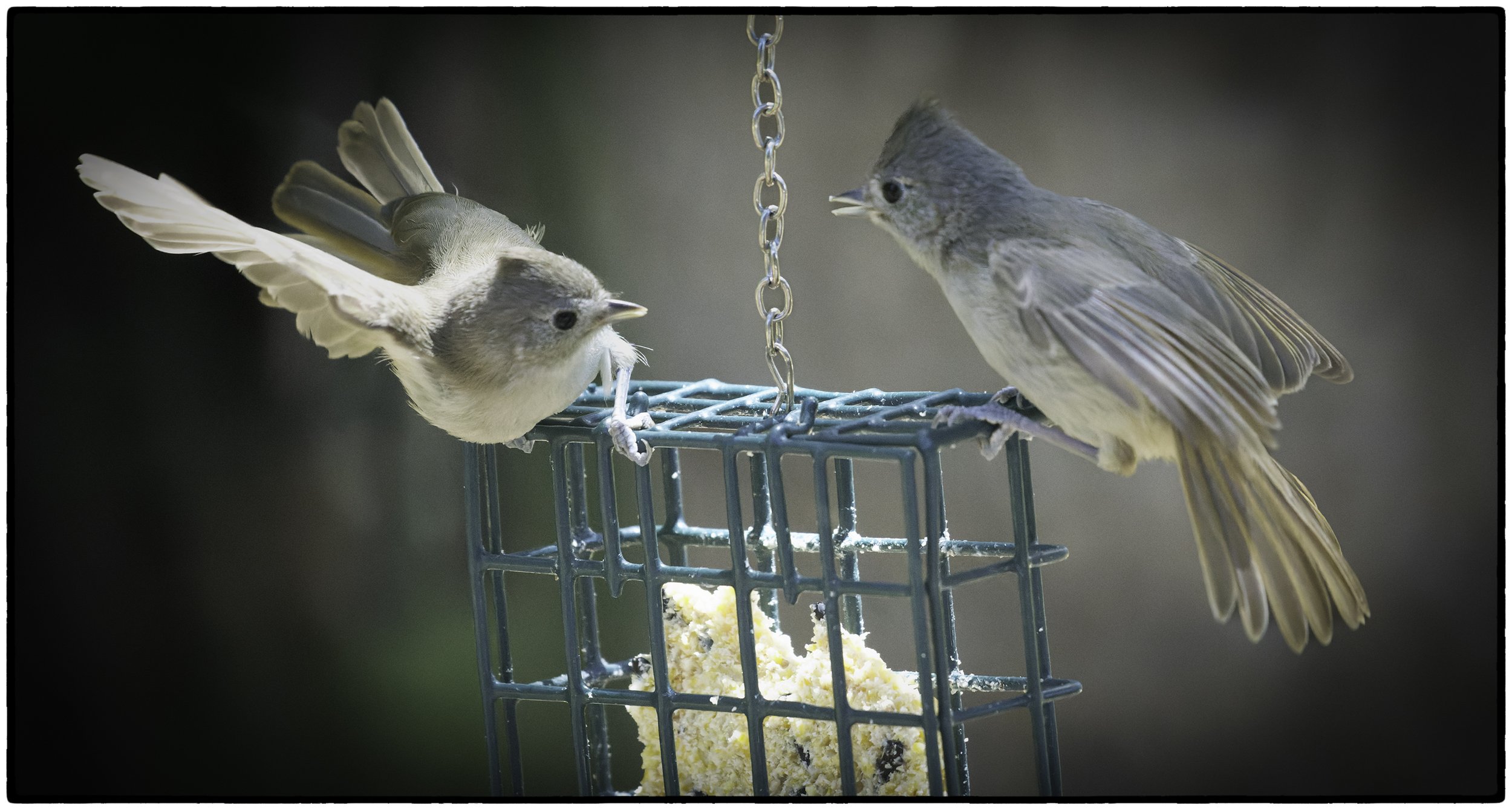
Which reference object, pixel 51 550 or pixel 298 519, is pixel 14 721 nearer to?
pixel 51 550

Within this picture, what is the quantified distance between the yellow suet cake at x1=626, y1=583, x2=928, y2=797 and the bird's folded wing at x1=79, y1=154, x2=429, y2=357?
71cm

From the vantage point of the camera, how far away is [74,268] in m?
3.46

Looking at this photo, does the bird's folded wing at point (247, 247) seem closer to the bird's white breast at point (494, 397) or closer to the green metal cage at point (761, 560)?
the bird's white breast at point (494, 397)

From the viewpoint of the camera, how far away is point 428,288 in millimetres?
2408

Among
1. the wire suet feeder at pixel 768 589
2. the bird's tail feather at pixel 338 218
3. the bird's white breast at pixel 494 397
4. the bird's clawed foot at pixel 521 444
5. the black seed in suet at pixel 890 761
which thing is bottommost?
the black seed in suet at pixel 890 761

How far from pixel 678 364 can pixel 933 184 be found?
1.85 m

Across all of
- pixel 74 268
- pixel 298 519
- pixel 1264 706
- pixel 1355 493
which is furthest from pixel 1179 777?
pixel 74 268

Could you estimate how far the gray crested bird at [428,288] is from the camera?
2045 millimetres

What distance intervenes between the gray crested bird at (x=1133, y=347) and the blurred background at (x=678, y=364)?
4.15 feet

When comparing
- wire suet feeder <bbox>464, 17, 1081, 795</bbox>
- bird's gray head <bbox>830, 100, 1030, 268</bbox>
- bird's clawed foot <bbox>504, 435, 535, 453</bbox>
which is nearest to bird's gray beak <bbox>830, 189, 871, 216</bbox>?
bird's gray head <bbox>830, 100, 1030, 268</bbox>

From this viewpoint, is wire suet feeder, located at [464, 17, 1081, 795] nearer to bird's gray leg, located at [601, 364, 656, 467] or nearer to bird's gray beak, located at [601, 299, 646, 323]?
bird's gray leg, located at [601, 364, 656, 467]

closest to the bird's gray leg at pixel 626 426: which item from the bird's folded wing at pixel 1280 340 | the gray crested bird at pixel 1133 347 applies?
the gray crested bird at pixel 1133 347

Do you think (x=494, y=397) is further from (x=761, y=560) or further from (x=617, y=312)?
(x=761, y=560)

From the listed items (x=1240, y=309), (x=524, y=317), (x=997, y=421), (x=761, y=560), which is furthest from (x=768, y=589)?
(x=1240, y=309)
